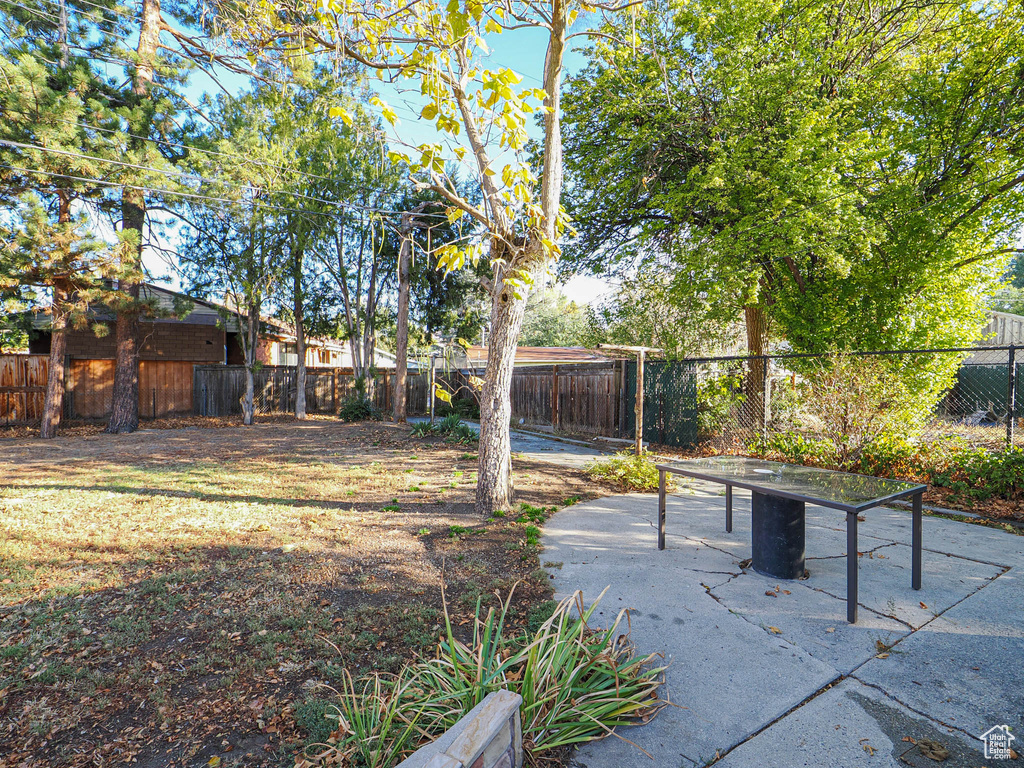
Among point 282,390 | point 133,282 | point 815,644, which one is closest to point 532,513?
point 815,644

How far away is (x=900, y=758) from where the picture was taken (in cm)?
186

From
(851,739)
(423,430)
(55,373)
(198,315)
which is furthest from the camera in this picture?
(198,315)

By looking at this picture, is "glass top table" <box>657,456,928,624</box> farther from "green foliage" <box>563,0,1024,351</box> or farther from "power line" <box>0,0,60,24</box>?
"power line" <box>0,0,60,24</box>

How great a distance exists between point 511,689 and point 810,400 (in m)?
6.87

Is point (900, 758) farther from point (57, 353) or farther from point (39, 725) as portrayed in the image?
point (57, 353)

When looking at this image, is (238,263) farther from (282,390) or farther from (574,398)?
(574,398)

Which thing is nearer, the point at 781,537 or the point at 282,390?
the point at 781,537

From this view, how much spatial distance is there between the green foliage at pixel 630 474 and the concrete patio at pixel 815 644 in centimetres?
174

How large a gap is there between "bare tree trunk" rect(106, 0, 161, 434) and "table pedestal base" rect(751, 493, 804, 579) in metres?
12.8

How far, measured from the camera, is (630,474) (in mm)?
6504

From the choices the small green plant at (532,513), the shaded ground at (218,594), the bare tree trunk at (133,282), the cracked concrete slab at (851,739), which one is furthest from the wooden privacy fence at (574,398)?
the bare tree trunk at (133,282)

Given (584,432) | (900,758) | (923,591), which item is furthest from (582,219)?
(900,758)

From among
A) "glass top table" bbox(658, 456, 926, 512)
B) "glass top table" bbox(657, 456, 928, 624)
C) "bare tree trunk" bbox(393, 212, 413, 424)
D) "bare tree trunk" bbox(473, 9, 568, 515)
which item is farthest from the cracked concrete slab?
"bare tree trunk" bbox(393, 212, 413, 424)

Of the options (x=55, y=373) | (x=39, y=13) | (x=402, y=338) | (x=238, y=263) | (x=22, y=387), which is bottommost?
(x=22, y=387)
